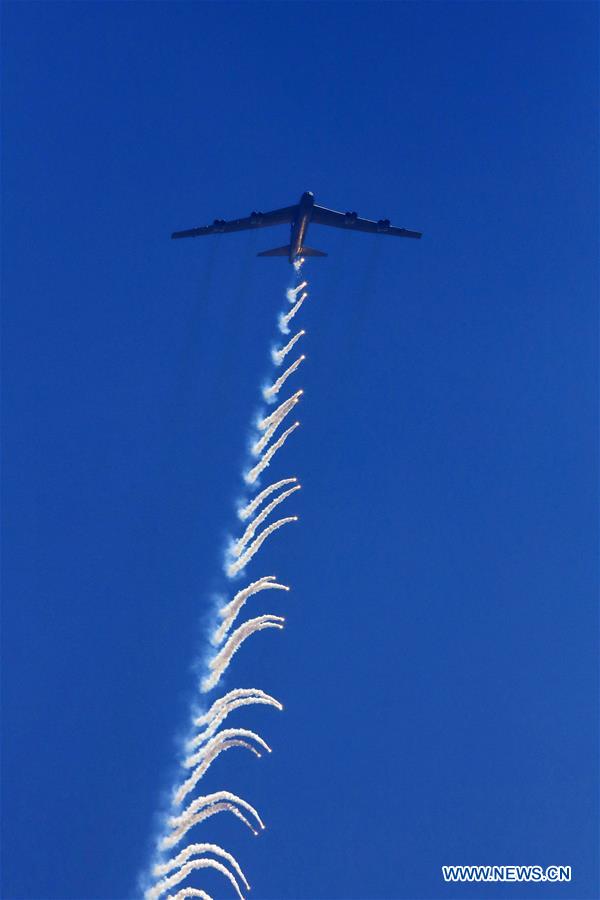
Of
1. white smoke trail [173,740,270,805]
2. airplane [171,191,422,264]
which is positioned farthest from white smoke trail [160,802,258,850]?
airplane [171,191,422,264]

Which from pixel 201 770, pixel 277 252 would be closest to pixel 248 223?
pixel 277 252

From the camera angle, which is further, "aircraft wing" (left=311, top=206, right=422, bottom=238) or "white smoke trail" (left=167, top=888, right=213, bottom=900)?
"aircraft wing" (left=311, top=206, right=422, bottom=238)

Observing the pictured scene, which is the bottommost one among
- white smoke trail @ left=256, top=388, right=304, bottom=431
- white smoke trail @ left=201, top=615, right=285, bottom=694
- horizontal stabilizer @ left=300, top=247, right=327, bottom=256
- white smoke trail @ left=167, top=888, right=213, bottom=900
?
white smoke trail @ left=167, top=888, right=213, bottom=900

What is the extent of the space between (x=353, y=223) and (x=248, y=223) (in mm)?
8270

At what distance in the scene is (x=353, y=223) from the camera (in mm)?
79438

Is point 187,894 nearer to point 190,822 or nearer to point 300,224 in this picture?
point 190,822

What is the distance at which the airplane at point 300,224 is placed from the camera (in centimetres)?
7575

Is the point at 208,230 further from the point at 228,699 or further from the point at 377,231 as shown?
the point at 228,699

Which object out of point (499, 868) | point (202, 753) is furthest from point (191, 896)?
point (499, 868)

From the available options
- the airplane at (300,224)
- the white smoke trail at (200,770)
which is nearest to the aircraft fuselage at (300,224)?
the airplane at (300,224)

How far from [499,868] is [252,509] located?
33281 millimetres

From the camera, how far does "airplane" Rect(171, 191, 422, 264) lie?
75750 mm

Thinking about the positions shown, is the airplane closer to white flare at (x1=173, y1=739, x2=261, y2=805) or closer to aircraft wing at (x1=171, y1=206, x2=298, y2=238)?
aircraft wing at (x1=171, y1=206, x2=298, y2=238)

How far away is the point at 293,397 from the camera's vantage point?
74.9m
